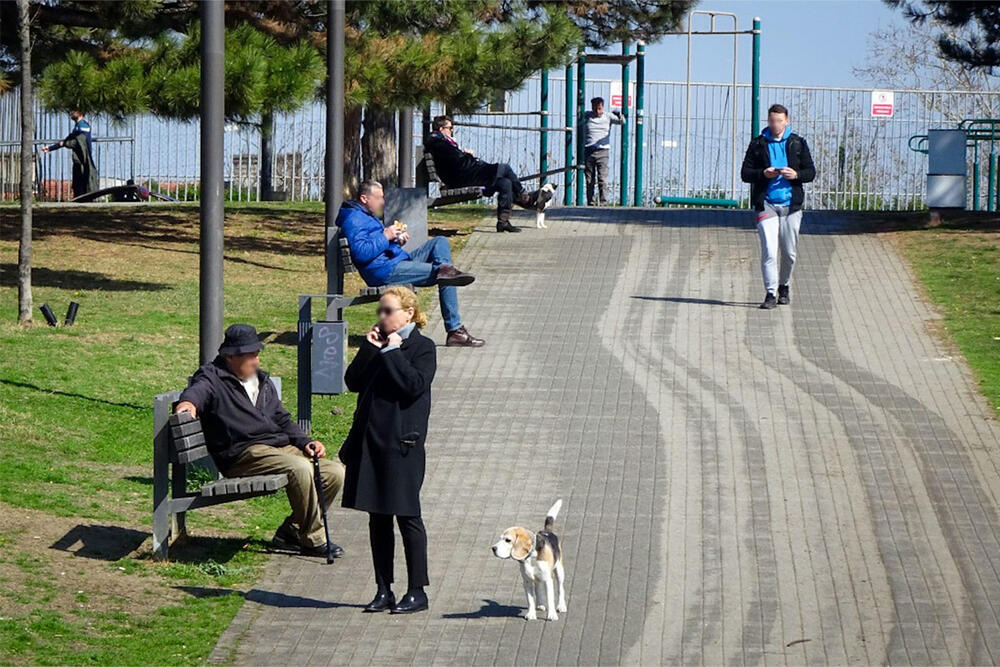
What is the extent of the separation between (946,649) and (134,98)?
1030cm

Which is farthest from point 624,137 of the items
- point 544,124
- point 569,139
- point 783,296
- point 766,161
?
point 766,161

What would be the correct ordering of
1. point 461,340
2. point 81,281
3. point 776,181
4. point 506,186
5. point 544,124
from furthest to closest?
point 544,124, point 506,186, point 81,281, point 776,181, point 461,340

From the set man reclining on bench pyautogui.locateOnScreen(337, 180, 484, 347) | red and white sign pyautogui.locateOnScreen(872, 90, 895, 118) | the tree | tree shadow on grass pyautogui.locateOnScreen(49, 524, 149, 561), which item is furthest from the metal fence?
tree shadow on grass pyautogui.locateOnScreen(49, 524, 149, 561)

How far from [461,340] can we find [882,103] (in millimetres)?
17292

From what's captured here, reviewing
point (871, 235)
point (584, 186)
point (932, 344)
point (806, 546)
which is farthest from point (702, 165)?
point (806, 546)

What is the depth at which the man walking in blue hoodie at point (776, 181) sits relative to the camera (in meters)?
14.0

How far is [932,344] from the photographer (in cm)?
1318

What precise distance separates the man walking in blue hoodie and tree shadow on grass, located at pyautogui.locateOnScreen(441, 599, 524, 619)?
779 cm

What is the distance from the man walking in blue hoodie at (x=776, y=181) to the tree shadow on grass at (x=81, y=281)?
19.8 ft

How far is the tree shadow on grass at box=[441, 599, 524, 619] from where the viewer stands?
6.81 metres

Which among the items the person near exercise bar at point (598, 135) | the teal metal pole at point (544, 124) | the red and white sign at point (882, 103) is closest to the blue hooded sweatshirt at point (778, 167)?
the person near exercise bar at point (598, 135)

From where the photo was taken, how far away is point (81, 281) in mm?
15836

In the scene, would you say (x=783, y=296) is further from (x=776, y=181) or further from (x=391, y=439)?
(x=391, y=439)

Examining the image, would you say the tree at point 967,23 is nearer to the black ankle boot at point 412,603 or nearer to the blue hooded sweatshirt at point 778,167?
the blue hooded sweatshirt at point 778,167
